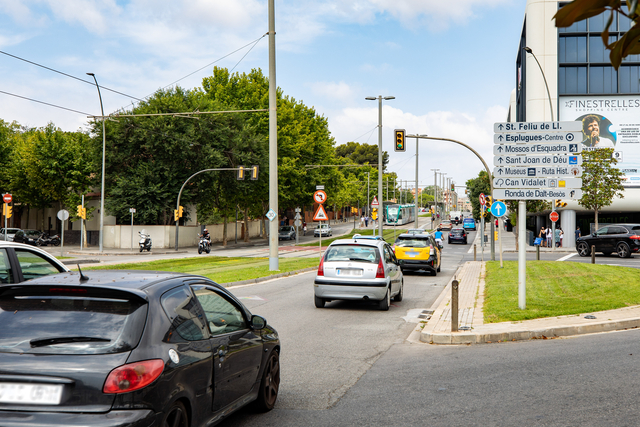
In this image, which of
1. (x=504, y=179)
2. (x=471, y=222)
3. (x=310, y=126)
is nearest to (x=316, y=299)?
(x=504, y=179)

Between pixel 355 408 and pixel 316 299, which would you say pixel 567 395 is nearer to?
pixel 355 408

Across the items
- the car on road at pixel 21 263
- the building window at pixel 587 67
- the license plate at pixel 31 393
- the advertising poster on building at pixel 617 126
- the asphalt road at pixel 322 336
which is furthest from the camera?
the building window at pixel 587 67

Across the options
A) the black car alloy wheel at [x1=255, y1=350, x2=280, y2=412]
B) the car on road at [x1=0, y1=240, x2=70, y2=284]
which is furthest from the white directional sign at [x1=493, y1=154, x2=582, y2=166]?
the car on road at [x1=0, y1=240, x2=70, y2=284]

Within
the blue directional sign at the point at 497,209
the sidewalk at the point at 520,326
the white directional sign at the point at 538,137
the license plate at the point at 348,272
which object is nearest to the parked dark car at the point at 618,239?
the blue directional sign at the point at 497,209

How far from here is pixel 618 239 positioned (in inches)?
1267

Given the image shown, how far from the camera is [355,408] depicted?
5711mm

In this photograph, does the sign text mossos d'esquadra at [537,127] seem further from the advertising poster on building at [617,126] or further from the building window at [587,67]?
the building window at [587,67]

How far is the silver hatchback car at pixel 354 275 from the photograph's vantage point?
1284 cm

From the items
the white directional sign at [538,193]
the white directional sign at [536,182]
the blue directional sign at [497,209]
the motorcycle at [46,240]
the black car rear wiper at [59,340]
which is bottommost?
the motorcycle at [46,240]

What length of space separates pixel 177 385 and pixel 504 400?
11.7ft

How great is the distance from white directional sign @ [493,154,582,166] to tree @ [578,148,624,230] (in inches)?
1266

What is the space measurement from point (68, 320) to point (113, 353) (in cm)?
42

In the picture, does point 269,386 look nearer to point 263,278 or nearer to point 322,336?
point 322,336

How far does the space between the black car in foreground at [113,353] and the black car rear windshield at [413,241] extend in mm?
17820
